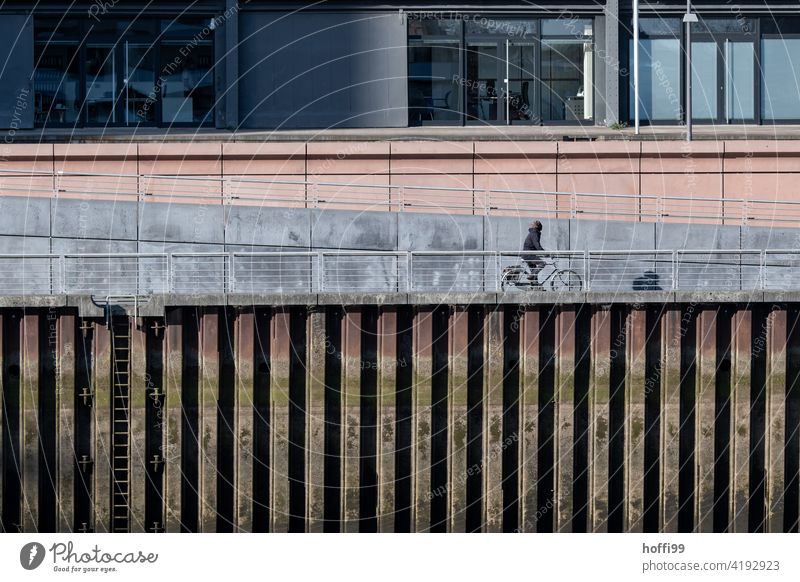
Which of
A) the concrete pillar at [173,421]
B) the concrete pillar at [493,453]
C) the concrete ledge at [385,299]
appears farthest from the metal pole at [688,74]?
the concrete pillar at [173,421]

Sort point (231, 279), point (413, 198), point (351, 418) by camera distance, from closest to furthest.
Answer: point (351, 418) < point (231, 279) < point (413, 198)

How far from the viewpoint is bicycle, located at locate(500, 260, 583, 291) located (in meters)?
27.3

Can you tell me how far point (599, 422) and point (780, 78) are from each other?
45.7ft

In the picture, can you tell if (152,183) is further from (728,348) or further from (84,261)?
(728,348)

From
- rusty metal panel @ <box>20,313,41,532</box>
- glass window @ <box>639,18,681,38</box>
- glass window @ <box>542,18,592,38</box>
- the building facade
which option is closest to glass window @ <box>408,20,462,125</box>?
the building facade

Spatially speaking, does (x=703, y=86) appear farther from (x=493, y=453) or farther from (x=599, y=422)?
(x=493, y=453)

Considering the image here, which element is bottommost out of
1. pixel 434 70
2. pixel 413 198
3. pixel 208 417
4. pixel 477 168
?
pixel 208 417

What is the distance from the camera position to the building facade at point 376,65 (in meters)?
37.2

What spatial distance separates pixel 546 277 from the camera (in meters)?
27.9

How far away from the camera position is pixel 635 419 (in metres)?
26.8

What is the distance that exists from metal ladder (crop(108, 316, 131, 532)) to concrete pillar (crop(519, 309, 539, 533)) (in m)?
5.51

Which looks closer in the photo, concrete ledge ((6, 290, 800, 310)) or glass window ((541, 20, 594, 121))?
concrete ledge ((6, 290, 800, 310))

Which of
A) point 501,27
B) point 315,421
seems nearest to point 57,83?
point 501,27

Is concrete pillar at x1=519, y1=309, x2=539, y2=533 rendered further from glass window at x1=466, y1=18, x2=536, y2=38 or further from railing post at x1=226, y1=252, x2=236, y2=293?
glass window at x1=466, y1=18, x2=536, y2=38
